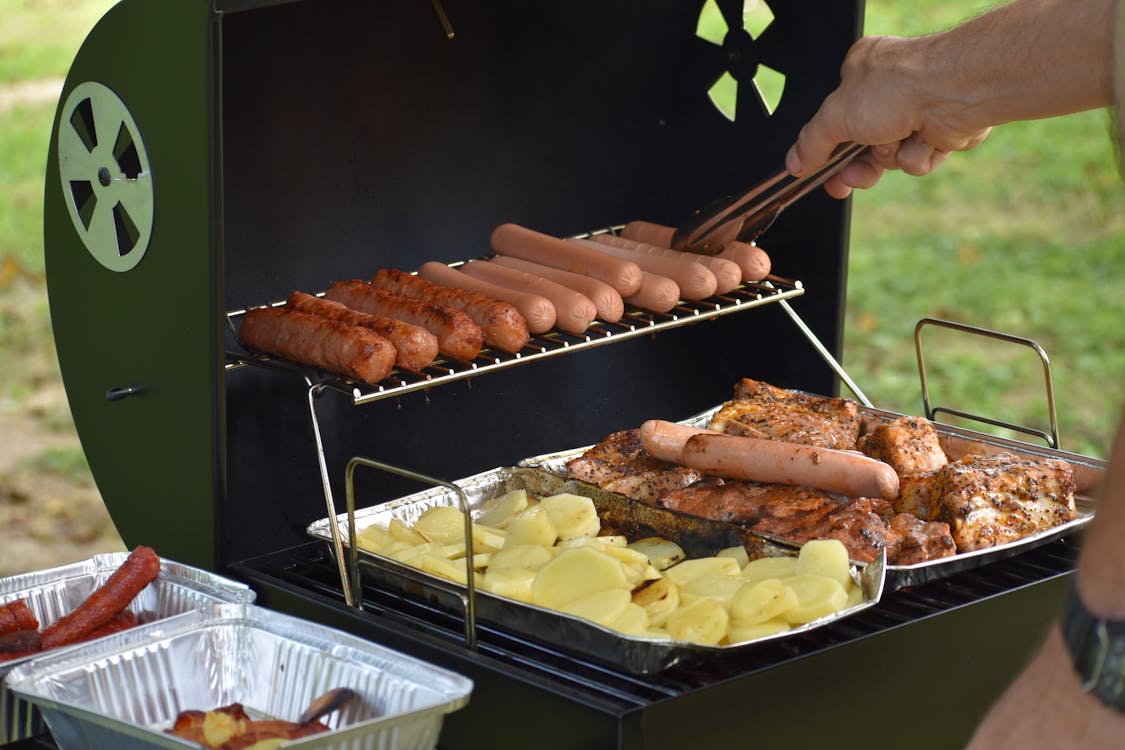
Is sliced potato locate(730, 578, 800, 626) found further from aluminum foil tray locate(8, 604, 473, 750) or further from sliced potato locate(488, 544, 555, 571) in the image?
aluminum foil tray locate(8, 604, 473, 750)

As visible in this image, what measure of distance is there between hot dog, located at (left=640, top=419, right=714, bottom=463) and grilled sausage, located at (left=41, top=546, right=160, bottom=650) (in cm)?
129

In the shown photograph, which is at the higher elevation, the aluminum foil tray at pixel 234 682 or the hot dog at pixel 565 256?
the hot dog at pixel 565 256

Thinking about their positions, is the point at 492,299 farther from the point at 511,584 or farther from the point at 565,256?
the point at 511,584

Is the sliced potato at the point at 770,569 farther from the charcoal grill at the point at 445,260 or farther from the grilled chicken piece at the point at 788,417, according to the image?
the grilled chicken piece at the point at 788,417

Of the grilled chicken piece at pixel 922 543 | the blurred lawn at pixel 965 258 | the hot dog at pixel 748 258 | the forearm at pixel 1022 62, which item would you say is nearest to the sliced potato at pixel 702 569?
the grilled chicken piece at pixel 922 543

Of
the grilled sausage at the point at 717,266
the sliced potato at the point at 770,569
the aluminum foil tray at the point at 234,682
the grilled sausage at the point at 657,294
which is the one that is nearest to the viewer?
the aluminum foil tray at the point at 234,682

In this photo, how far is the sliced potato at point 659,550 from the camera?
3301 mm

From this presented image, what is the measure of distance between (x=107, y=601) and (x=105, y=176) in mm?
963

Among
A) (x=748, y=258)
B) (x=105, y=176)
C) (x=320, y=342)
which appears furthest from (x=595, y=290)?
(x=105, y=176)

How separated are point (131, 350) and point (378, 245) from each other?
0.86 meters

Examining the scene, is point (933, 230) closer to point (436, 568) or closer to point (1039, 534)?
point (1039, 534)

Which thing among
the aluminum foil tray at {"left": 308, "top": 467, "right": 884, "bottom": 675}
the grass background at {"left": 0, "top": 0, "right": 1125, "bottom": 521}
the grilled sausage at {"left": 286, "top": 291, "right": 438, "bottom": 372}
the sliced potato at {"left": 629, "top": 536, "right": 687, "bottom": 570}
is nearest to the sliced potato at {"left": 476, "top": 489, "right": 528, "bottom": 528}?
the aluminum foil tray at {"left": 308, "top": 467, "right": 884, "bottom": 675}

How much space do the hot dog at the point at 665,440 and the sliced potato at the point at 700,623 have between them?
84 centimetres

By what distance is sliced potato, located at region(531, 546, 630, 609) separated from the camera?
9.75 feet
